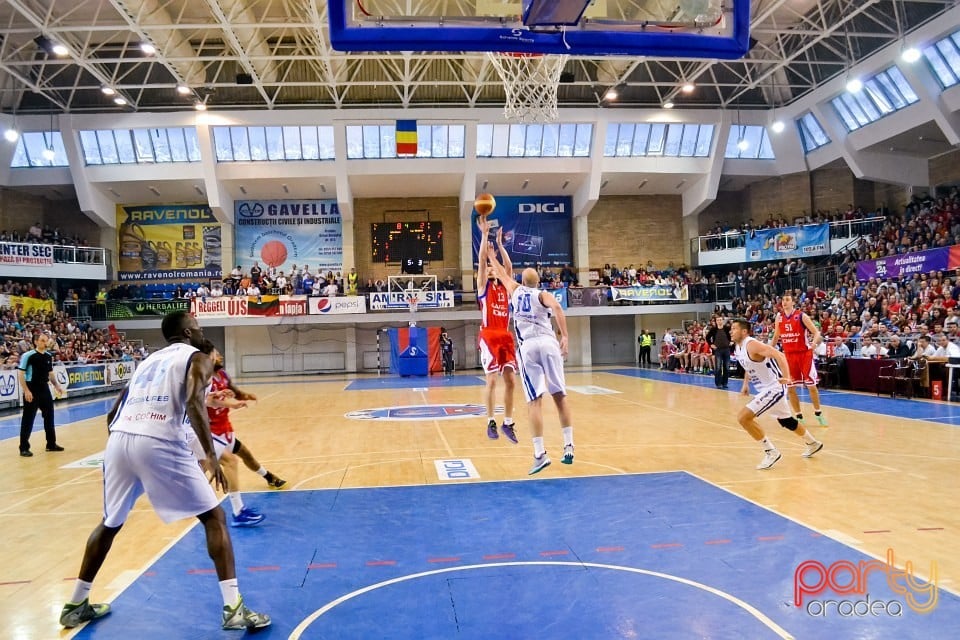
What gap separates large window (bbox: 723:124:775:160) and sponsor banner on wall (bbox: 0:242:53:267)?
96.5ft

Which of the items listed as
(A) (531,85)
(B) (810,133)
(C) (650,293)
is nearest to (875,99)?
(B) (810,133)

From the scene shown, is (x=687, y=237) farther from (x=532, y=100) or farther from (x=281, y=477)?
(x=281, y=477)

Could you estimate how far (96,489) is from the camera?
720 centimetres

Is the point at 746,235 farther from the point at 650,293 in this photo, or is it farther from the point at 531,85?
the point at 531,85

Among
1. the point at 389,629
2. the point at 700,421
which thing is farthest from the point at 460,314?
the point at 389,629

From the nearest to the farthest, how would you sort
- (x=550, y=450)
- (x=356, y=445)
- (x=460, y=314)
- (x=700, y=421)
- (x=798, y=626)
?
(x=798, y=626) → (x=550, y=450) → (x=356, y=445) → (x=700, y=421) → (x=460, y=314)

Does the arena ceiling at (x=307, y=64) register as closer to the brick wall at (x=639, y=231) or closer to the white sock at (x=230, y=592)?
the brick wall at (x=639, y=231)

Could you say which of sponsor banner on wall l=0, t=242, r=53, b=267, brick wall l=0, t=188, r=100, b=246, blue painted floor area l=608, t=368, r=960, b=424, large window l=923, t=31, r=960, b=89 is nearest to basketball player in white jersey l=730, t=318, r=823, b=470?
blue painted floor area l=608, t=368, r=960, b=424

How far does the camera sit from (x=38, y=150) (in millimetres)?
29328

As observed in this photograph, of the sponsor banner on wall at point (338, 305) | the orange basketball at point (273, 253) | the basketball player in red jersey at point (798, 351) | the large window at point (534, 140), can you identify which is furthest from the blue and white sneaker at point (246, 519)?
the orange basketball at point (273, 253)

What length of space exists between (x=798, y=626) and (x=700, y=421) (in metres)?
8.27

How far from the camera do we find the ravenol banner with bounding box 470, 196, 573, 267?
108 feet

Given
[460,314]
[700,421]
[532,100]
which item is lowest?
[700,421]

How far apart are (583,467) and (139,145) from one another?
93.4ft
